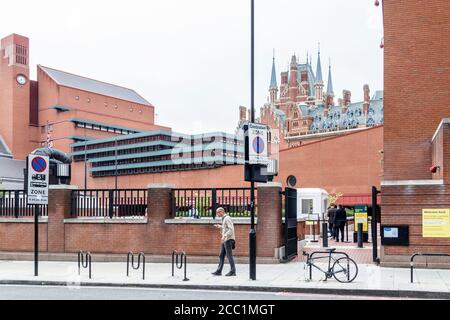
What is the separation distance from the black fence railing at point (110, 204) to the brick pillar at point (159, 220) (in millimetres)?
607

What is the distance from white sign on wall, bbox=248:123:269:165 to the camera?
15.0m

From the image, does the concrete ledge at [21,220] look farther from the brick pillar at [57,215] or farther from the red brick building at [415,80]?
the red brick building at [415,80]

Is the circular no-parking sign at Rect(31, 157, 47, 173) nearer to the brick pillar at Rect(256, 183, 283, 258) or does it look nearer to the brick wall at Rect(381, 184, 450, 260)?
the brick pillar at Rect(256, 183, 283, 258)

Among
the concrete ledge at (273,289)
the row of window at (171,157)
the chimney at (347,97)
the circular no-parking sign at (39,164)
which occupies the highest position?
the chimney at (347,97)

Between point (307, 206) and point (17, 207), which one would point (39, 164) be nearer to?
point (17, 207)

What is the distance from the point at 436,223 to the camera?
1680cm

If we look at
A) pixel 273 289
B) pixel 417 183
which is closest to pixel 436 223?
pixel 417 183

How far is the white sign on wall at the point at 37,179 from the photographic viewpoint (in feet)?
53.0

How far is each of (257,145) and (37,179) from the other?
648cm

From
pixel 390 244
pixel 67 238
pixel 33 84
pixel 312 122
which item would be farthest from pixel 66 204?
pixel 312 122

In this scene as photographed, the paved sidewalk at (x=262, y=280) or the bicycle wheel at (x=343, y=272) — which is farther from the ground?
the bicycle wheel at (x=343, y=272)

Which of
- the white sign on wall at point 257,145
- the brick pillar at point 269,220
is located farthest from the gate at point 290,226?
the white sign on wall at point 257,145

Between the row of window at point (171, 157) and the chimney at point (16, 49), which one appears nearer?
the row of window at point (171, 157)
